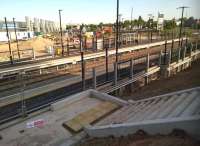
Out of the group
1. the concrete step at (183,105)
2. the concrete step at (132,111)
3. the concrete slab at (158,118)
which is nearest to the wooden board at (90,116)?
the concrete slab at (158,118)

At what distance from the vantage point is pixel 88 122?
7.30 m

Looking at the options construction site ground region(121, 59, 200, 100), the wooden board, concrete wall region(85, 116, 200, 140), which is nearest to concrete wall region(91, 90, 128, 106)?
the wooden board

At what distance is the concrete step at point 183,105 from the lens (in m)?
5.82

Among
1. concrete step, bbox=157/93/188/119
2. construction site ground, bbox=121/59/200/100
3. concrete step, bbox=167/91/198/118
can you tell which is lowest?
construction site ground, bbox=121/59/200/100

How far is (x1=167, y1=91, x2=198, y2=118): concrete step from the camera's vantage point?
582 cm

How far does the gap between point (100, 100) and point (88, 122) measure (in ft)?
7.42

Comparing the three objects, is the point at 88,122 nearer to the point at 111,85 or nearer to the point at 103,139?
the point at 103,139

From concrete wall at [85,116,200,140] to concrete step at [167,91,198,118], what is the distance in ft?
2.21

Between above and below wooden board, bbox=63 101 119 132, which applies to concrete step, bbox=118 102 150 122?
above

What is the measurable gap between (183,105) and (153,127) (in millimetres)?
1843

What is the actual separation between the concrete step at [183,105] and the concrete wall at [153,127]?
26.5 inches

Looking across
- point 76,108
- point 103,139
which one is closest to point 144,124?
point 103,139

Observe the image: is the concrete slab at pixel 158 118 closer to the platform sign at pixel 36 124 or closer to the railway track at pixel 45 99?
the platform sign at pixel 36 124

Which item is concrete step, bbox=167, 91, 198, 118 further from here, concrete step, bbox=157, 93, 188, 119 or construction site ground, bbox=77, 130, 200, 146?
construction site ground, bbox=77, 130, 200, 146
